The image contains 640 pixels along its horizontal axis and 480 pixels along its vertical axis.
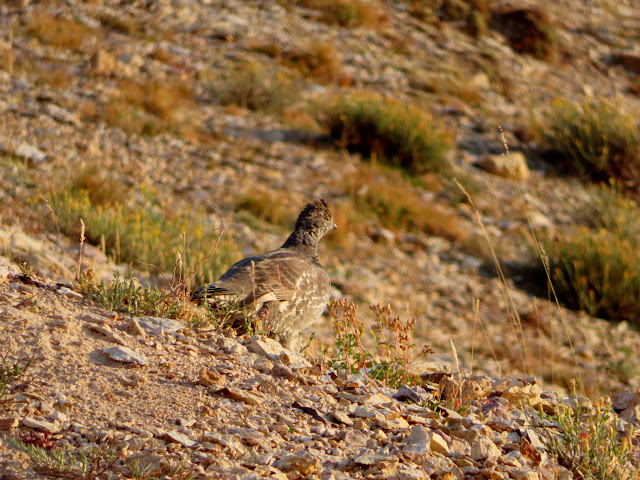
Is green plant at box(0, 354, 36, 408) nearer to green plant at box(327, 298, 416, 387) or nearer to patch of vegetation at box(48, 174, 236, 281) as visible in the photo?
green plant at box(327, 298, 416, 387)

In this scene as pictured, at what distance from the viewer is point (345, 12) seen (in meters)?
17.5

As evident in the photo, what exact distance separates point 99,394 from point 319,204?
3.80m

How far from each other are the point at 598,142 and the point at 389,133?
14.5ft

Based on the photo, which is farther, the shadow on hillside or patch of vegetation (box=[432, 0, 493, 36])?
patch of vegetation (box=[432, 0, 493, 36])

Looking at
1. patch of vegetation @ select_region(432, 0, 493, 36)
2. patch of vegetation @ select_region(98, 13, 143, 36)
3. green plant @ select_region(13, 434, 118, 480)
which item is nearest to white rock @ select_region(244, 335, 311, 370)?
green plant @ select_region(13, 434, 118, 480)

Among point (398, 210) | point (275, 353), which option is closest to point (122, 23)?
point (398, 210)

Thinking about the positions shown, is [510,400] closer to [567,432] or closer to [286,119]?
[567,432]

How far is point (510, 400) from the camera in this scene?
4410 mm

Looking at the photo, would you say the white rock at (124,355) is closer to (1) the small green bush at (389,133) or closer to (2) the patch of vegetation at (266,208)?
(2) the patch of vegetation at (266,208)

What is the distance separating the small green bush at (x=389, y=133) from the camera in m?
12.7

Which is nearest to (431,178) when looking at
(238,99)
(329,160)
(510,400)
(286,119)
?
(329,160)

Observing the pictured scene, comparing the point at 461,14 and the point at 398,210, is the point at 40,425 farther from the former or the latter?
the point at 461,14

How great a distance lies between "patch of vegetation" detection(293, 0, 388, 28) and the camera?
17500mm

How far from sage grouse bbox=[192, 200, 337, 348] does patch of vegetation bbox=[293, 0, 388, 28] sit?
12.7 meters
